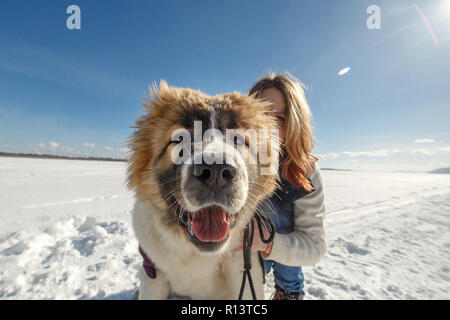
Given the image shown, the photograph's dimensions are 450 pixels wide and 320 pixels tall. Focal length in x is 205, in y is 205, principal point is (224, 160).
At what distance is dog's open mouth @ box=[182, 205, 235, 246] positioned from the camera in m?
1.80

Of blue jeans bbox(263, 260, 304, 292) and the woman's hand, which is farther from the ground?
the woman's hand

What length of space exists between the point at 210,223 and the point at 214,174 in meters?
0.54

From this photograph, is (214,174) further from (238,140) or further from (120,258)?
(120,258)

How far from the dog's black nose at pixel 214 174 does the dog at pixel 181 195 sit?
0.12 meters

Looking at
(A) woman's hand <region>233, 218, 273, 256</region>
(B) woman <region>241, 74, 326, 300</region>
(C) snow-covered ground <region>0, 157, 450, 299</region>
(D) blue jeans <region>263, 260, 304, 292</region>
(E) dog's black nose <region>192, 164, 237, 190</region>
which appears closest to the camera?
(E) dog's black nose <region>192, 164, 237, 190</region>

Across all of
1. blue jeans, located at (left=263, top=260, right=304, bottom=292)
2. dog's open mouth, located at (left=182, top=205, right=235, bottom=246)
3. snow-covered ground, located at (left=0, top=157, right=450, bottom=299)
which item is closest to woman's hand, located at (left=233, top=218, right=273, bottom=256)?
dog's open mouth, located at (left=182, top=205, right=235, bottom=246)

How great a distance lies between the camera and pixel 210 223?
72.2 inches

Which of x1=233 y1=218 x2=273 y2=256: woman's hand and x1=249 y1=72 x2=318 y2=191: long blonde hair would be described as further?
x1=249 y1=72 x2=318 y2=191: long blonde hair

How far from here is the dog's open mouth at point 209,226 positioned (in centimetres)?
180

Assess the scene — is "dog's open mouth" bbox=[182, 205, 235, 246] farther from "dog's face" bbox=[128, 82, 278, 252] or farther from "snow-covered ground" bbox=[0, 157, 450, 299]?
"snow-covered ground" bbox=[0, 157, 450, 299]

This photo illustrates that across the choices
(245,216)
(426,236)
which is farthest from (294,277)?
(426,236)

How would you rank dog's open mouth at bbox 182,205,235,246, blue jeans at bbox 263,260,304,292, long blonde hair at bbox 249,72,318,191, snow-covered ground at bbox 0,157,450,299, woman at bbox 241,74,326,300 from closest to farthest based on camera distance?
1. dog's open mouth at bbox 182,205,235,246
2. woman at bbox 241,74,326,300
3. long blonde hair at bbox 249,72,318,191
4. blue jeans at bbox 263,260,304,292
5. snow-covered ground at bbox 0,157,450,299

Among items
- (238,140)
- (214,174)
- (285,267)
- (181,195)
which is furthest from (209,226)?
(285,267)
